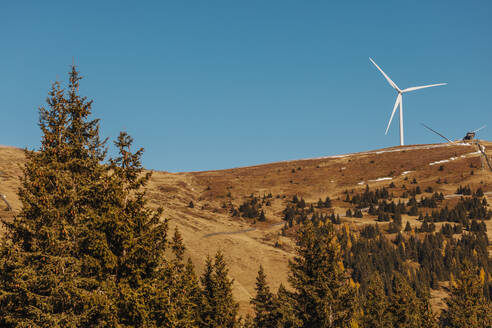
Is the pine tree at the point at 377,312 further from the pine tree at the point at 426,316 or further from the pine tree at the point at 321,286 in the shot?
the pine tree at the point at 321,286

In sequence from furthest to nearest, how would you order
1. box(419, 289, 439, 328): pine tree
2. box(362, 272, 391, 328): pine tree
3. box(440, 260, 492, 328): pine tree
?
box(440, 260, 492, 328): pine tree, box(362, 272, 391, 328): pine tree, box(419, 289, 439, 328): pine tree

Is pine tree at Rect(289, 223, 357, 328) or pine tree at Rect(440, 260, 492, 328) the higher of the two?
pine tree at Rect(289, 223, 357, 328)

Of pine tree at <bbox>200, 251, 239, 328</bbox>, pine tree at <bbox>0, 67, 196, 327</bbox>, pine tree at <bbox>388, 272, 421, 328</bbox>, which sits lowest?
pine tree at <bbox>388, 272, 421, 328</bbox>

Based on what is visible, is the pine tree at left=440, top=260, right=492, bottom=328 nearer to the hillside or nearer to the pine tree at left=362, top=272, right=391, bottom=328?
the pine tree at left=362, top=272, right=391, bottom=328

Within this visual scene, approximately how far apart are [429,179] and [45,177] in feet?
631

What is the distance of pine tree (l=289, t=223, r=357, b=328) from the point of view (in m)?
32.6

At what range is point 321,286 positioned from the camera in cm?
3284

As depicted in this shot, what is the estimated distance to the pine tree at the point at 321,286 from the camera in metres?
32.6

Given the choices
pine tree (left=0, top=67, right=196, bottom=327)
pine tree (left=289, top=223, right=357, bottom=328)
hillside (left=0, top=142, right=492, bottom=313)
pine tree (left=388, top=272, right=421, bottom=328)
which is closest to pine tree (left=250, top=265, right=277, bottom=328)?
pine tree (left=289, top=223, right=357, bottom=328)

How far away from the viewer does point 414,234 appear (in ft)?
440

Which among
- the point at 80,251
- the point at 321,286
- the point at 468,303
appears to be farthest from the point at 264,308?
the point at 80,251

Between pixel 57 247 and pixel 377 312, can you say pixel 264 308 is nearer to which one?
pixel 377 312

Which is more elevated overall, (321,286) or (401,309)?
(321,286)

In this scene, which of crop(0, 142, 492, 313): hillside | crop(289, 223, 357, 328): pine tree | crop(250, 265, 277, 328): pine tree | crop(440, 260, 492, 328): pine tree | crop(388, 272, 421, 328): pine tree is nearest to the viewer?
crop(289, 223, 357, 328): pine tree
